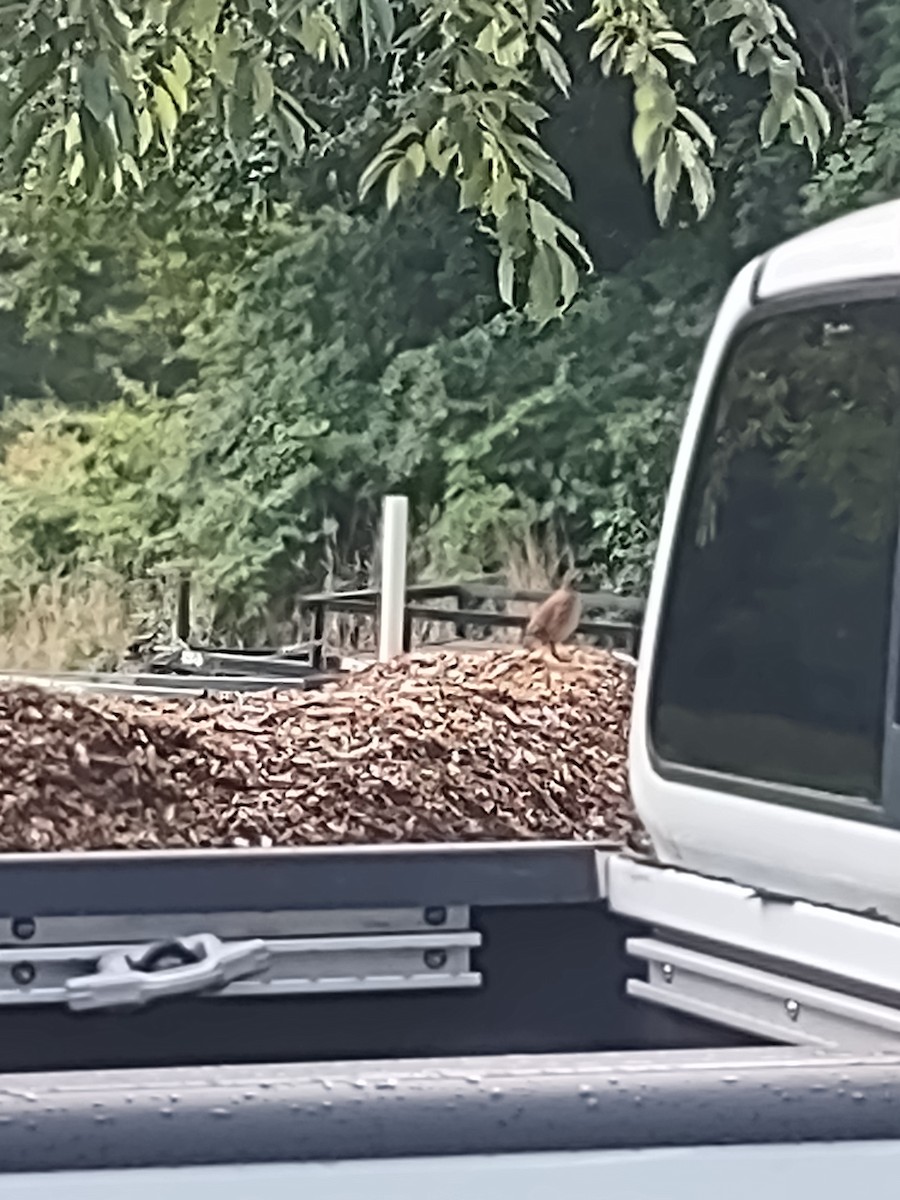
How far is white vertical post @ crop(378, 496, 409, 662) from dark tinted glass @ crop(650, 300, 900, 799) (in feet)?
4.78

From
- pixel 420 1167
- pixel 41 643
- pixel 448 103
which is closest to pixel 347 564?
pixel 41 643

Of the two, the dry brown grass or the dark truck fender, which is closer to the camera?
the dark truck fender

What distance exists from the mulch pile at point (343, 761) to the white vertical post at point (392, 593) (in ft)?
0.11

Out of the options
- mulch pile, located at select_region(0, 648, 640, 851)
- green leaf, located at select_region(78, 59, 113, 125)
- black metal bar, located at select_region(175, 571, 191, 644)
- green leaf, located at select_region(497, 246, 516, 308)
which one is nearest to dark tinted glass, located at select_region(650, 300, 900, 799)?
mulch pile, located at select_region(0, 648, 640, 851)

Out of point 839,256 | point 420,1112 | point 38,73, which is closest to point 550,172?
point 38,73

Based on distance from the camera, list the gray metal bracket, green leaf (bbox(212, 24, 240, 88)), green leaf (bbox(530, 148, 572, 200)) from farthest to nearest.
Answer: 1. green leaf (bbox(530, 148, 572, 200))
2. green leaf (bbox(212, 24, 240, 88))
3. the gray metal bracket

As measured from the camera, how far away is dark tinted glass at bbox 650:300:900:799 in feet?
3.74

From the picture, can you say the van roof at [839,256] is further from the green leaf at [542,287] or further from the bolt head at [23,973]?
the green leaf at [542,287]

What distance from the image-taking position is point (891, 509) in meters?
1.12

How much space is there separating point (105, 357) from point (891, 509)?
1845mm

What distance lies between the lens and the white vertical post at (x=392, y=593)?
2.78m

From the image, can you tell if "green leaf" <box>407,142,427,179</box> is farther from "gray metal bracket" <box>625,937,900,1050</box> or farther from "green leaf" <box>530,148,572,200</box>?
"gray metal bracket" <box>625,937,900,1050</box>

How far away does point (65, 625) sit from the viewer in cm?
272

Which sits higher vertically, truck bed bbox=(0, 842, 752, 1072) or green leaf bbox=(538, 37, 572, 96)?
green leaf bbox=(538, 37, 572, 96)
